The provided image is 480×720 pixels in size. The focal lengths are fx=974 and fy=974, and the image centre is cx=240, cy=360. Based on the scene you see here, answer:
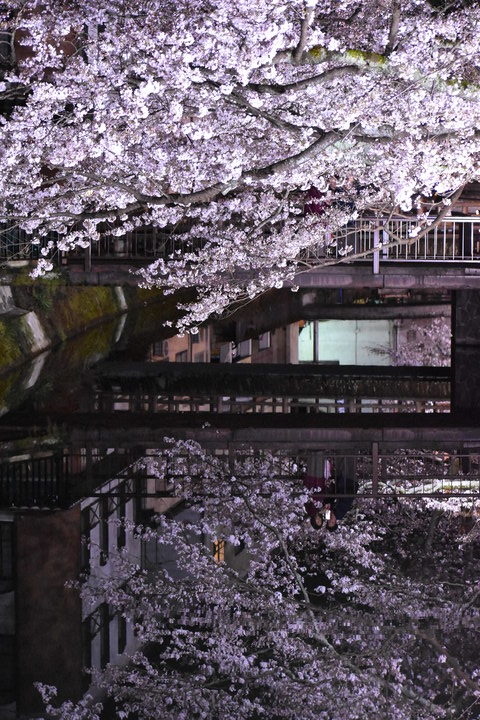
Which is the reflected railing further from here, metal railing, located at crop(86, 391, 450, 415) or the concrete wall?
metal railing, located at crop(86, 391, 450, 415)

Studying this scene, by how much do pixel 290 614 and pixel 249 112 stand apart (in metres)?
6.01

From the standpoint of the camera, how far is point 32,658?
12.1m

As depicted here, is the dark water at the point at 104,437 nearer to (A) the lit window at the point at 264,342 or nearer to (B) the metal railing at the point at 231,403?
(B) the metal railing at the point at 231,403

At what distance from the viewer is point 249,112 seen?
1147 cm

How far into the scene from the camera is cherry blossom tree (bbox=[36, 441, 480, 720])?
33.1 ft

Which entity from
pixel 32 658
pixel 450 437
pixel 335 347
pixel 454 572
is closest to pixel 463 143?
pixel 454 572

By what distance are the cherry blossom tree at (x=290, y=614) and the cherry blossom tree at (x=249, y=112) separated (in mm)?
3908

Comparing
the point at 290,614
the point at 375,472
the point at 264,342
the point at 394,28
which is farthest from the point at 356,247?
the point at 264,342

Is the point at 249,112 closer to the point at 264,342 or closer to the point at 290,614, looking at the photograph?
the point at 290,614

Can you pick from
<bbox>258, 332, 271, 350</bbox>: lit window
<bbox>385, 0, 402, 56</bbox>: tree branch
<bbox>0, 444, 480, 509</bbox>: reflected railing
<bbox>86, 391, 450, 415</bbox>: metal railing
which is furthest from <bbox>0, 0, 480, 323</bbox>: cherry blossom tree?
<bbox>258, 332, 271, 350</bbox>: lit window

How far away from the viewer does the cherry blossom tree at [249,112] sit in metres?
9.67

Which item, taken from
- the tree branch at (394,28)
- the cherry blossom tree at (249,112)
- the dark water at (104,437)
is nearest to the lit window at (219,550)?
the dark water at (104,437)

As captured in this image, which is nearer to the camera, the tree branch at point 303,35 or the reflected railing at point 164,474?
the tree branch at point 303,35

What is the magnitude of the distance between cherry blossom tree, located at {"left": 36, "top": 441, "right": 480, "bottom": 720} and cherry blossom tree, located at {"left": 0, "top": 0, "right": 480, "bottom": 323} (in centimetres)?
391
